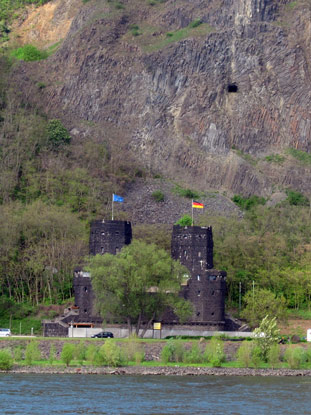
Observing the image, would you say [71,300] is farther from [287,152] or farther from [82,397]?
[287,152]

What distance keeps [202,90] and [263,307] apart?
6403cm

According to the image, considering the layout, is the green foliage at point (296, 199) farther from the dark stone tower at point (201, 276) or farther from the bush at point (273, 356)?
the bush at point (273, 356)

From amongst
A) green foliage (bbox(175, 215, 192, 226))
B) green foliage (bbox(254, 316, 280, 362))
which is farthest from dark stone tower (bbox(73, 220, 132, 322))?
green foliage (bbox(254, 316, 280, 362))

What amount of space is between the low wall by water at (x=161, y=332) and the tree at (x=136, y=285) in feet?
6.72

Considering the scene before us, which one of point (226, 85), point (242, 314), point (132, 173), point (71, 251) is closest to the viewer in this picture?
point (242, 314)

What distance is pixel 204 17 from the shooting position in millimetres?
170000

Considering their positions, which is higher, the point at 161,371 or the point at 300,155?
the point at 300,155

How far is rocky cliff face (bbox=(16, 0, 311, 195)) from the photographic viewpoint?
156 meters

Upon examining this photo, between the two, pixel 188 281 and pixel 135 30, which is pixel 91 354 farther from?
pixel 135 30

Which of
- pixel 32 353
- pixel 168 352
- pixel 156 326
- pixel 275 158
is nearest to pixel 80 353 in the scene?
pixel 32 353

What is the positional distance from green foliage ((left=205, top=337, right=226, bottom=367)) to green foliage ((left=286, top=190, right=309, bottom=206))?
199 ft

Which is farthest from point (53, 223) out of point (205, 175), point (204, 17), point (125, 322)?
point (204, 17)

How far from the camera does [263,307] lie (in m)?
105

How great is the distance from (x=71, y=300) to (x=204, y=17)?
75.0 meters
